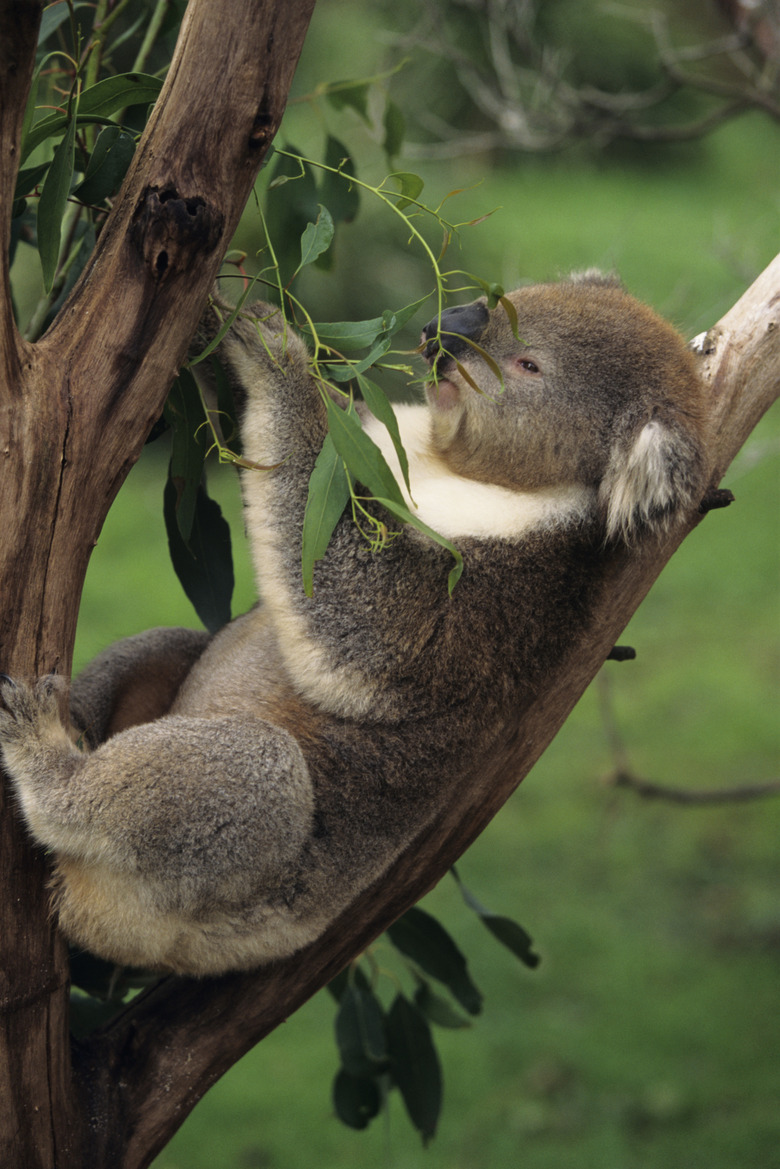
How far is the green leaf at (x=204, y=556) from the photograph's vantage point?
239cm

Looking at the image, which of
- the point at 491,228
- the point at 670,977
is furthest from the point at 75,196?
the point at 491,228

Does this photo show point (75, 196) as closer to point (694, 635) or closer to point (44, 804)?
point (44, 804)

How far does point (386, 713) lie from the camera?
86.7 inches

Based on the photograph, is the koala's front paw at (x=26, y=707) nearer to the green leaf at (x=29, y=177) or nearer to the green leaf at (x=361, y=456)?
the green leaf at (x=361, y=456)

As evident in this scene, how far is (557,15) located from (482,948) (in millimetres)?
14188

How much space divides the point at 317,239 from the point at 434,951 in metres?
1.82

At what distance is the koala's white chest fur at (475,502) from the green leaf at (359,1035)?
53.3 inches

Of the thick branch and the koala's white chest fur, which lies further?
the koala's white chest fur

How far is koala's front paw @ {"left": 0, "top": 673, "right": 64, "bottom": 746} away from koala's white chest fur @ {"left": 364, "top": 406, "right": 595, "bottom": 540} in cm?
86

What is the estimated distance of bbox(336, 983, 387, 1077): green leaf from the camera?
9.24 ft

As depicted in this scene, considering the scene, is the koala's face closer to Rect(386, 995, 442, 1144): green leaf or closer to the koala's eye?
the koala's eye

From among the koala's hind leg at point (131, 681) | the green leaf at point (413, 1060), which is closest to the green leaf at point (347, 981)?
the green leaf at point (413, 1060)

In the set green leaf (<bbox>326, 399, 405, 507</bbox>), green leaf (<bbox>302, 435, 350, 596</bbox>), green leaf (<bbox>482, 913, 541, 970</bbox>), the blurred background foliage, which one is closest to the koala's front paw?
green leaf (<bbox>302, 435, 350, 596</bbox>)

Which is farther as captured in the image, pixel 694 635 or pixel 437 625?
pixel 694 635
